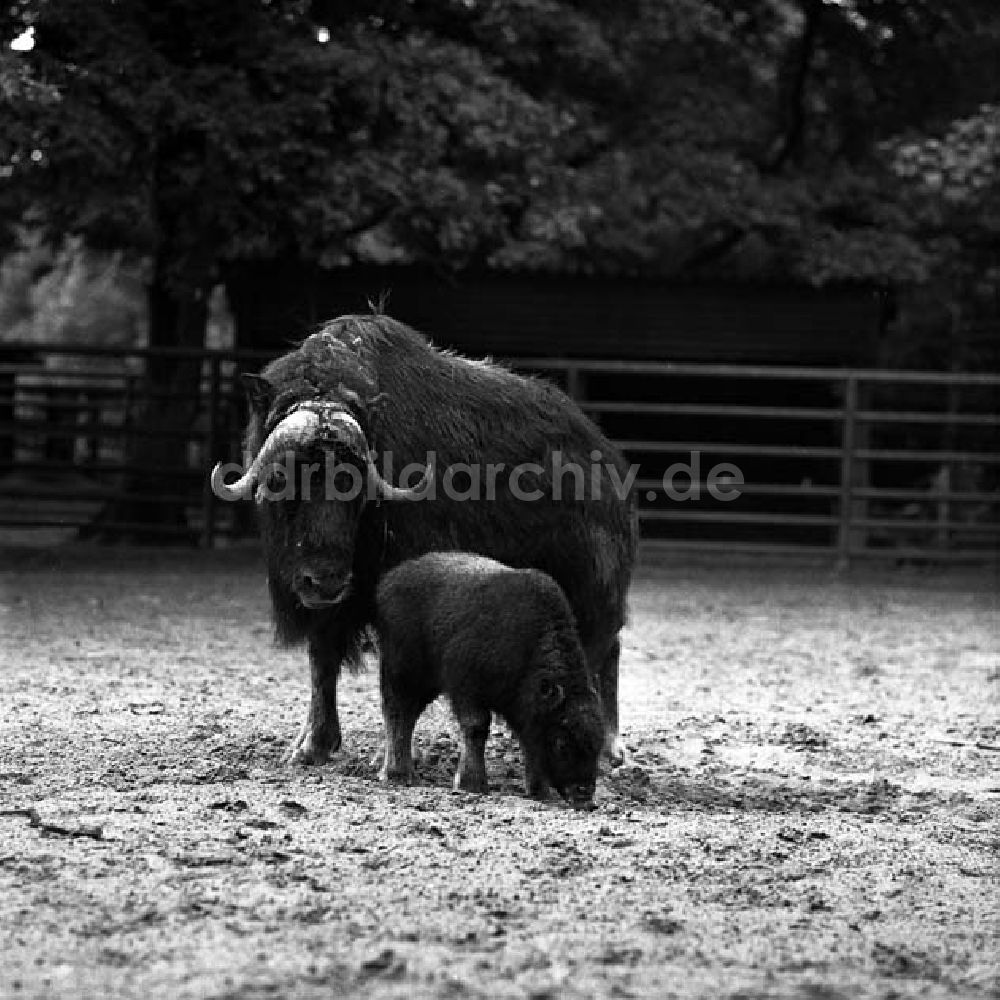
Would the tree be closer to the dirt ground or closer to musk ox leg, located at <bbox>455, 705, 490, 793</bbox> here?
the dirt ground

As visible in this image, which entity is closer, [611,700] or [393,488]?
[393,488]

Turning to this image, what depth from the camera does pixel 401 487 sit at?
7715 millimetres

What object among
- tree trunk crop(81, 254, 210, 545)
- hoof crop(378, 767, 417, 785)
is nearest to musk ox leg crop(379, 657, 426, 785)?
hoof crop(378, 767, 417, 785)

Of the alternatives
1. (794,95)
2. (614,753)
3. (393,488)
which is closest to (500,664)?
(393,488)

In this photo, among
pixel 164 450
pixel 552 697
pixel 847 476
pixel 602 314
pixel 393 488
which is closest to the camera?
pixel 552 697

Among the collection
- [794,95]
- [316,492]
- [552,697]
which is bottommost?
[552,697]

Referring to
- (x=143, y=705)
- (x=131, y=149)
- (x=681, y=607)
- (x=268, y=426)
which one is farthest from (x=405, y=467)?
(x=131, y=149)

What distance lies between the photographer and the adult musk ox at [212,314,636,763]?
738 cm

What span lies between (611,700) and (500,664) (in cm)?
168

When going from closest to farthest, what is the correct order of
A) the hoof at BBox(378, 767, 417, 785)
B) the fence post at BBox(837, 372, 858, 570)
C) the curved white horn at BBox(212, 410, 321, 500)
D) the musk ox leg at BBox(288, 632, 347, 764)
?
the hoof at BBox(378, 767, 417, 785) → the curved white horn at BBox(212, 410, 321, 500) → the musk ox leg at BBox(288, 632, 347, 764) → the fence post at BBox(837, 372, 858, 570)

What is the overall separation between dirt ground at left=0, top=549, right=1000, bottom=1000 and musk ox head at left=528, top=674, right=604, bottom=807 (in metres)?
0.18

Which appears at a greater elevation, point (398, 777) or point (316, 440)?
point (316, 440)

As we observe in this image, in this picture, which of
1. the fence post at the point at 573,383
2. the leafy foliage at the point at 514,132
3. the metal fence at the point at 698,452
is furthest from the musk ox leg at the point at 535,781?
the fence post at the point at 573,383

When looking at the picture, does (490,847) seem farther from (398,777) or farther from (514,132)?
(514,132)
